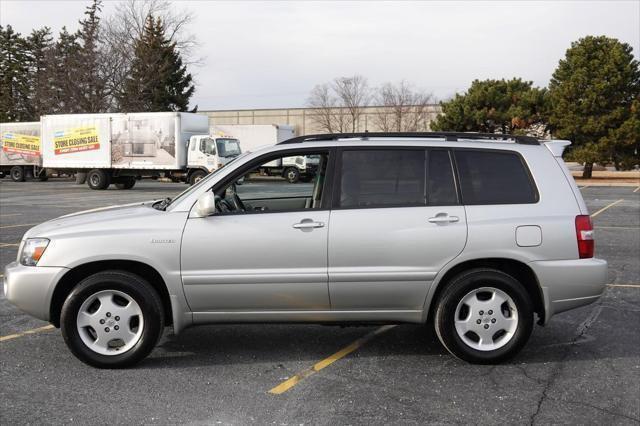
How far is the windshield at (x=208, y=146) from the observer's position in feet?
88.0

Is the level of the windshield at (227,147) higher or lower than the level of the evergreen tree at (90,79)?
lower

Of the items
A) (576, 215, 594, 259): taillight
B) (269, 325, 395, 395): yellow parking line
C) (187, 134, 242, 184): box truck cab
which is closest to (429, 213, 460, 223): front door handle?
(576, 215, 594, 259): taillight

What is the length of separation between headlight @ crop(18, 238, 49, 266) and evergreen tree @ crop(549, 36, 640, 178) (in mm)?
34172

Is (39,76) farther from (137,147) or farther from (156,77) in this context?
(137,147)

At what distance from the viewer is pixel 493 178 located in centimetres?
478

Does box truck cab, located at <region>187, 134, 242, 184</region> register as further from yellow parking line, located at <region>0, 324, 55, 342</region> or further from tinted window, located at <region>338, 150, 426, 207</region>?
tinted window, located at <region>338, 150, 426, 207</region>

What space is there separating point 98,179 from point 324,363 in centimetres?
2528

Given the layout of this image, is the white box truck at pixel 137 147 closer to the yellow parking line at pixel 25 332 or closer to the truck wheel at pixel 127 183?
the truck wheel at pixel 127 183

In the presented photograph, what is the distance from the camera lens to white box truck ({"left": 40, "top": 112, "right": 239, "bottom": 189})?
26.8 m

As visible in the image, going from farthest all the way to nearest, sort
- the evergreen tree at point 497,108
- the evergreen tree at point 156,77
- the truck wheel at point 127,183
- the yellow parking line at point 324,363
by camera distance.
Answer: the evergreen tree at point 156,77
the evergreen tree at point 497,108
the truck wheel at point 127,183
the yellow parking line at point 324,363

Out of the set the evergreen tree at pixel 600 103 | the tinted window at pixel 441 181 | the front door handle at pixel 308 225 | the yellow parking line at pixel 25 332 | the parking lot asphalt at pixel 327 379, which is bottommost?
the parking lot asphalt at pixel 327 379

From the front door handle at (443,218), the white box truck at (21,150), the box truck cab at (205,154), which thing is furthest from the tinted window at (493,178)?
the white box truck at (21,150)

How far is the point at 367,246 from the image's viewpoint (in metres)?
4.54

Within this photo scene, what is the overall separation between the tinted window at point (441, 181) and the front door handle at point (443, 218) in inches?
3.7
